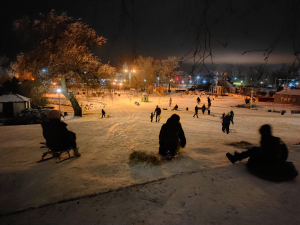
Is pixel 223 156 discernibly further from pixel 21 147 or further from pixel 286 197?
pixel 21 147

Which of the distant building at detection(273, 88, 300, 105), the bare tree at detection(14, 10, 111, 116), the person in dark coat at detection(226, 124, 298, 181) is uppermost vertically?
the bare tree at detection(14, 10, 111, 116)

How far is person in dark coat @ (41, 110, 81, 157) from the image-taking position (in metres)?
4.51

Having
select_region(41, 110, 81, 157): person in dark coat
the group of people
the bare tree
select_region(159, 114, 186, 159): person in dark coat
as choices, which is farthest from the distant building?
select_region(41, 110, 81, 157): person in dark coat

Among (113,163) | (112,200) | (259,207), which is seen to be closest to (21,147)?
(113,163)

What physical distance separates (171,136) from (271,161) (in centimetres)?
222

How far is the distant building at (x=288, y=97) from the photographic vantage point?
36.5 m

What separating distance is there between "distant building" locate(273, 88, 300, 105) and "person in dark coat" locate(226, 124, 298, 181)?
4105 cm

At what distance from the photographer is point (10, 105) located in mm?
20609

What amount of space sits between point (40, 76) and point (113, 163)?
18.4 m

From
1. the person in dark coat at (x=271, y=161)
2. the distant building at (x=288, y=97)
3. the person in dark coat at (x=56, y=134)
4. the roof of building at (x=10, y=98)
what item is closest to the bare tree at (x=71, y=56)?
the roof of building at (x=10, y=98)

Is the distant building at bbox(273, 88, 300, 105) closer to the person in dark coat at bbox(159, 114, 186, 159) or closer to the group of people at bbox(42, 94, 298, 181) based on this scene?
the group of people at bbox(42, 94, 298, 181)

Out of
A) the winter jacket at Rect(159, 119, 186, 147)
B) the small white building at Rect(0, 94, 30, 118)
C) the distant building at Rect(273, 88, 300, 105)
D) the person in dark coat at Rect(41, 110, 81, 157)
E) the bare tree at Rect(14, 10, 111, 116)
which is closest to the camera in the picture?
the person in dark coat at Rect(41, 110, 81, 157)

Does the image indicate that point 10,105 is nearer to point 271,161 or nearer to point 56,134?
point 56,134

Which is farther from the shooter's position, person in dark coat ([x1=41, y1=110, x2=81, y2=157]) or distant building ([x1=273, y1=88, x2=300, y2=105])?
distant building ([x1=273, y1=88, x2=300, y2=105])
